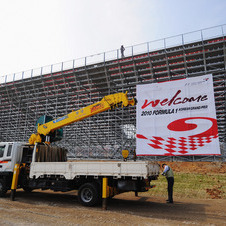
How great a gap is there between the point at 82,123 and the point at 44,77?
6707 mm

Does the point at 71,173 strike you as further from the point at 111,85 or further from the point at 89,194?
the point at 111,85

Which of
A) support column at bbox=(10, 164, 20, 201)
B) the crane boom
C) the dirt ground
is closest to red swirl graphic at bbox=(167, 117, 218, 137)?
the dirt ground

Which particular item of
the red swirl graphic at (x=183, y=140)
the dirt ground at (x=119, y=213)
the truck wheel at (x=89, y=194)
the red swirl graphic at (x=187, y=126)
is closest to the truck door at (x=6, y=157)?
the dirt ground at (x=119, y=213)

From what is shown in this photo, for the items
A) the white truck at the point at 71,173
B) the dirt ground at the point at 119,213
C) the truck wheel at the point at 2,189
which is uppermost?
the white truck at the point at 71,173

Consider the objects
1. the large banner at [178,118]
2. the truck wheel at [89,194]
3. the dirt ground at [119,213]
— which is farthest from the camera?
the large banner at [178,118]

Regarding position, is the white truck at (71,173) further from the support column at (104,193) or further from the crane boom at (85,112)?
the crane boom at (85,112)

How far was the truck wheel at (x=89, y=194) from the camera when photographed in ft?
22.3

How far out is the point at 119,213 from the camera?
6.12 metres

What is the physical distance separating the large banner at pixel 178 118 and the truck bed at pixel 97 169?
28.3 ft

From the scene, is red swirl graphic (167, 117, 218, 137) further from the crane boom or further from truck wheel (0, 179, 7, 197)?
truck wheel (0, 179, 7, 197)

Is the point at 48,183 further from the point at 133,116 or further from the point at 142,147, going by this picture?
the point at 133,116

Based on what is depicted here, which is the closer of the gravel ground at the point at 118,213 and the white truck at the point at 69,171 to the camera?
the gravel ground at the point at 118,213

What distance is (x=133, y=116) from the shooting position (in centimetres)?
2003

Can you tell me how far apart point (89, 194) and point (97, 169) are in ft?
3.28
